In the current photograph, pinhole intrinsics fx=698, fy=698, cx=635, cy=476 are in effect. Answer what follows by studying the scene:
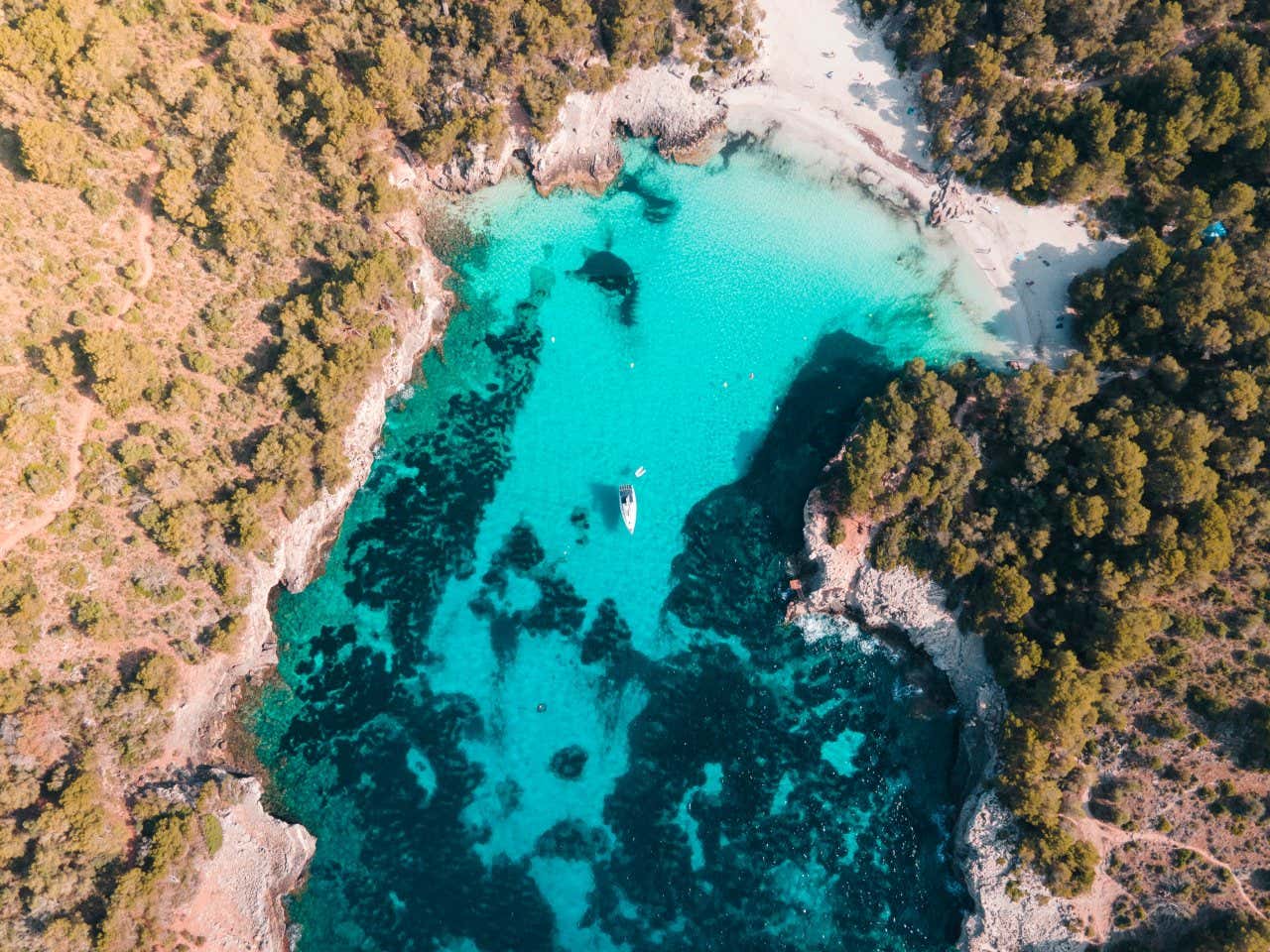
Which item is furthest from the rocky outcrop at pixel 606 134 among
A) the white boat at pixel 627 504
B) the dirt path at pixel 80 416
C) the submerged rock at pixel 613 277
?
the white boat at pixel 627 504

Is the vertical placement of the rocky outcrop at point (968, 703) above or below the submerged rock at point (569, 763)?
above

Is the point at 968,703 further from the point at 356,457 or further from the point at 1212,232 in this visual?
the point at 356,457

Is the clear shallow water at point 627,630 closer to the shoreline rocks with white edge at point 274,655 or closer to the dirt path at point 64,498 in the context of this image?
the shoreline rocks with white edge at point 274,655

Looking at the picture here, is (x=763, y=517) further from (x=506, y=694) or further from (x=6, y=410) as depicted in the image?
(x=6, y=410)

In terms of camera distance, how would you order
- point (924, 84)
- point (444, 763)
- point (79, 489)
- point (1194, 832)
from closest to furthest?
1. point (1194, 832)
2. point (79, 489)
3. point (444, 763)
4. point (924, 84)

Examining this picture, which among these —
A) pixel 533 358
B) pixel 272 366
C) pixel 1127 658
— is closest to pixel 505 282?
pixel 533 358
